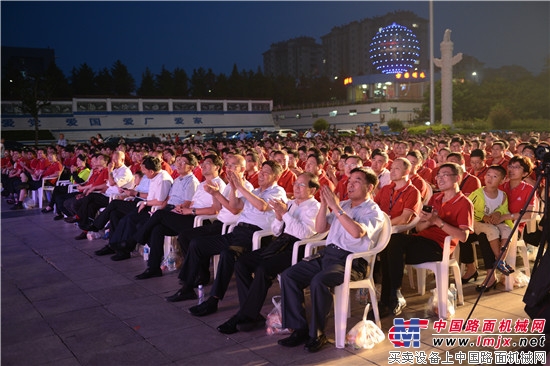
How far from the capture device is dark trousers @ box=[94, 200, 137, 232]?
6.88m

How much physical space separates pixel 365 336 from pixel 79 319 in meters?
2.46

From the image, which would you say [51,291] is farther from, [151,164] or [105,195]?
[105,195]

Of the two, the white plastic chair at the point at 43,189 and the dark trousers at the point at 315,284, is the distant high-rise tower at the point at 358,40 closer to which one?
the white plastic chair at the point at 43,189

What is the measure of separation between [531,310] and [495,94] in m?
46.0

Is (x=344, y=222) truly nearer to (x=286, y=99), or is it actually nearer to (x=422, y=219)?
(x=422, y=219)

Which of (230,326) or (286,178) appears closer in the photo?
(230,326)

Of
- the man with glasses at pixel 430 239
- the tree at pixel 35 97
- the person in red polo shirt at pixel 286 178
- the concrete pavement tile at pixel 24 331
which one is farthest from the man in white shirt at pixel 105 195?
the tree at pixel 35 97

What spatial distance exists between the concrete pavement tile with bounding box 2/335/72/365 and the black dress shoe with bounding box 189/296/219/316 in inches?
42.1

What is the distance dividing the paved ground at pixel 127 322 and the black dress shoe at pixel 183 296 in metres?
0.07

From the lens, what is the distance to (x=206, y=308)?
4398 millimetres

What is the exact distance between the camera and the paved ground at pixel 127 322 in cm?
358

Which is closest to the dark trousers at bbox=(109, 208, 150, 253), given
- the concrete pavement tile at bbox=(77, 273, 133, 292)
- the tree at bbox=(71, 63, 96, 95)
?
the concrete pavement tile at bbox=(77, 273, 133, 292)

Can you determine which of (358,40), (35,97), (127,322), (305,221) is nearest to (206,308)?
(127,322)

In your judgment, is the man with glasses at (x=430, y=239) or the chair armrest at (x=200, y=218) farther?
the chair armrest at (x=200, y=218)
